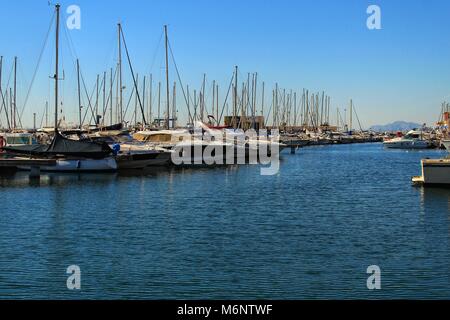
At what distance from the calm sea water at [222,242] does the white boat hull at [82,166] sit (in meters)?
8.01

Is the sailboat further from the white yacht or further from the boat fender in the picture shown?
the white yacht

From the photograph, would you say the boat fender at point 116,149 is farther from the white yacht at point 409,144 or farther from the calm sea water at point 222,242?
the white yacht at point 409,144

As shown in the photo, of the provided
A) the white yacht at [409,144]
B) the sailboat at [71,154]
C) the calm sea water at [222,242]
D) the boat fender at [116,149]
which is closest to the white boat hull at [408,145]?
the white yacht at [409,144]

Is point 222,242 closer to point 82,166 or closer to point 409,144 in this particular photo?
point 82,166

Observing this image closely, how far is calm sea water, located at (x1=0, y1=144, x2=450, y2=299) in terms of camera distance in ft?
55.1

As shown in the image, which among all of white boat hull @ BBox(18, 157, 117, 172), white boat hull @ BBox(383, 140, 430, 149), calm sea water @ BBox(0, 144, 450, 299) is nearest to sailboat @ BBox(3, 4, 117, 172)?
white boat hull @ BBox(18, 157, 117, 172)

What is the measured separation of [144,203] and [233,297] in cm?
2048

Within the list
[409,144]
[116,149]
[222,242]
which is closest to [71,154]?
[116,149]

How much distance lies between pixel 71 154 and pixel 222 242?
32077mm

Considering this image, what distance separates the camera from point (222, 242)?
23109 millimetres
